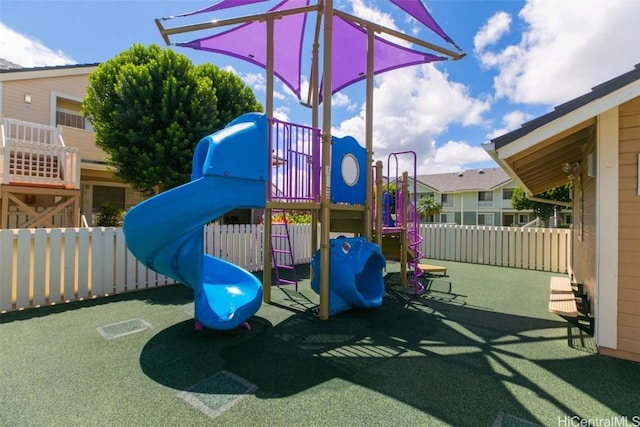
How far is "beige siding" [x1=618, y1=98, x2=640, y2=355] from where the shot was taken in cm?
340

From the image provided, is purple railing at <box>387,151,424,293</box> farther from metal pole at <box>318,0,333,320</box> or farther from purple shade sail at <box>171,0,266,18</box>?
purple shade sail at <box>171,0,266,18</box>

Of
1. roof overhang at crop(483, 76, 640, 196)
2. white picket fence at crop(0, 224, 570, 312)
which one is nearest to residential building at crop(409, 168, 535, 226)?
white picket fence at crop(0, 224, 570, 312)

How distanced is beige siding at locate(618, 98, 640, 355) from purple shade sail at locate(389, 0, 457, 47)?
2.96 metres

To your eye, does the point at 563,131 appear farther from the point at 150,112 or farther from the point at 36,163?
the point at 36,163

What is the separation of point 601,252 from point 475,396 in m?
2.52

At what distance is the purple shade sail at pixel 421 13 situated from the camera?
504 centimetres

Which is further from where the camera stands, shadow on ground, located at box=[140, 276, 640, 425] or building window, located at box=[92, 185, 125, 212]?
building window, located at box=[92, 185, 125, 212]

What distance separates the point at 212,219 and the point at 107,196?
12.8 meters

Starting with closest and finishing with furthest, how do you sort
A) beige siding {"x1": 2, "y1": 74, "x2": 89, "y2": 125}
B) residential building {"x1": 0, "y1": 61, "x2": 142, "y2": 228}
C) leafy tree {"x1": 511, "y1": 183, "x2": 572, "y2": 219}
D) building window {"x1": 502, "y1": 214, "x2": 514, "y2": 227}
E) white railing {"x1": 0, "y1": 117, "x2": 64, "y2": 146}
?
residential building {"x1": 0, "y1": 61, "x2": 142, "y2": 228} < white railing {"x1": 0, "y1": 117, "x2": 64, "y2": 146} < beige siding {"x1": 2, "y1": 74, "x2": 89, "y2": 125} < leafy tree {"x1": 511, "y1": 183, "x2": 572, "y2": 219} < building window {"x1": 502, "y1": 214, "x2": 514, "y2": 227}

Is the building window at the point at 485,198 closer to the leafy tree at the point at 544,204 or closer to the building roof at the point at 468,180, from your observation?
the building roof at the point at 468,180

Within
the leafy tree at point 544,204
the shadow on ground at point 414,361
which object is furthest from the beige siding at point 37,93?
the leafy tree at point 544,204

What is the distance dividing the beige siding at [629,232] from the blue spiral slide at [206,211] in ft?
14.7

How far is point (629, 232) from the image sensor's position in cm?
346

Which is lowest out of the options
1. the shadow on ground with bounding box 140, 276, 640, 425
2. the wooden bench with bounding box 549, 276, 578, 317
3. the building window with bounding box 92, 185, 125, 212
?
the shadow on ground with bounding box 140, 276, 640, 425
